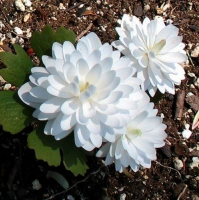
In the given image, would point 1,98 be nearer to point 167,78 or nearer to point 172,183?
point 167,78

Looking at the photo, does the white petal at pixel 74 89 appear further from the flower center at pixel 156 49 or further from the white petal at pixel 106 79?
the flower center at pixel 156 49

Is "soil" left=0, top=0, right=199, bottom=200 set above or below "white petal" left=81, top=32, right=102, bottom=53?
below

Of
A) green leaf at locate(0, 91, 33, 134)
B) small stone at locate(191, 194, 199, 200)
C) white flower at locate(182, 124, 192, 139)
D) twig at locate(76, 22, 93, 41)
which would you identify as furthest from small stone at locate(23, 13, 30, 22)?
small stone at locate(191, 194, 199, 200)

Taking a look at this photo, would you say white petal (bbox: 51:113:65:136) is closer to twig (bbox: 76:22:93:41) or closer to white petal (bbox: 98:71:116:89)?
white petal (bbox: 98:71:116:89)

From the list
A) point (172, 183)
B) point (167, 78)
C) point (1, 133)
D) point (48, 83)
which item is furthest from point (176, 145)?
point (48, 83)

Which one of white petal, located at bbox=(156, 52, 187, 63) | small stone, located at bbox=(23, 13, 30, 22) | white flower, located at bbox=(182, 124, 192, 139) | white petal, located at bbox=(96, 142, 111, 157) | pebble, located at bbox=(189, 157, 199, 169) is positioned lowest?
pebble, located at bbox=(189, 157, 199, 169)

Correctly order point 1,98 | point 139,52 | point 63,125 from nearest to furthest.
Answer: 1. point 63,125
2. point 1,98
3. point 139,52

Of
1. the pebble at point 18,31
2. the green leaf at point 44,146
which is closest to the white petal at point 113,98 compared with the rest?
the green leaf at point 44,146
